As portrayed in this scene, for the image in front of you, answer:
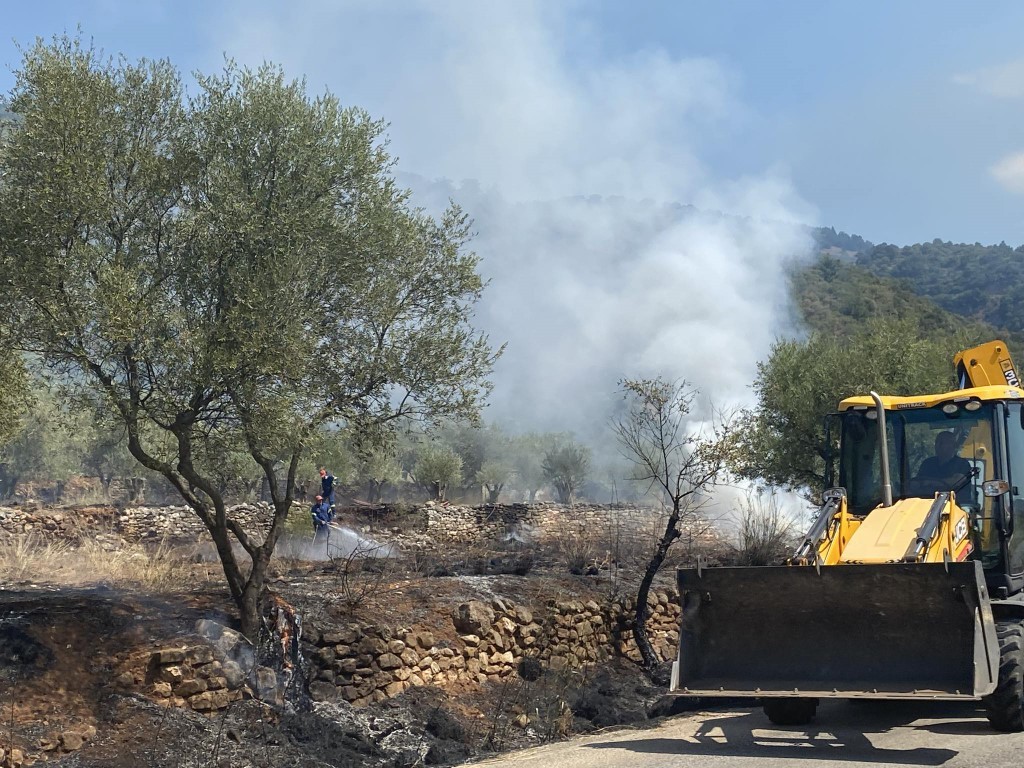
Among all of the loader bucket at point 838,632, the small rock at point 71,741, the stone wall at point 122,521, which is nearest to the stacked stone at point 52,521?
the stone wall at point 122,521

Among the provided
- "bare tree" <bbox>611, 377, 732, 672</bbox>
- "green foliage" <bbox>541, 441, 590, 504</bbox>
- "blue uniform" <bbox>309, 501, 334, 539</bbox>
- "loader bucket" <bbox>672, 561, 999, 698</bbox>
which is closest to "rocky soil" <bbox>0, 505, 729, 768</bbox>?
"bare tree" <bbox>611, 377, 732, 672</bbox>

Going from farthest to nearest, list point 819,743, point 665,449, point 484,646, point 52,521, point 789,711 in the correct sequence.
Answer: point 52,521 → point 665,449 → point 484,646 → point 789,711 → point 819,743

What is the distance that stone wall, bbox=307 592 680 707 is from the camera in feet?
37.6

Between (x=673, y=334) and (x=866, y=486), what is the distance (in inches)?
2969

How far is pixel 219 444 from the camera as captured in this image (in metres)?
11.3

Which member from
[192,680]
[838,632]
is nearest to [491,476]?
[192,680]

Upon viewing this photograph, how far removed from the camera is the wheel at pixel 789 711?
30.1ft

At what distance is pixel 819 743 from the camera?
838 cm

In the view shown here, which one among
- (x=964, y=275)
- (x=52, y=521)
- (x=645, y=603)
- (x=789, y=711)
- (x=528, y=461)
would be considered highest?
(x=964, y=275)

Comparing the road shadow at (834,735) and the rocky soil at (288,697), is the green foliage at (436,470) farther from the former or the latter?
the road shadow at (834,735)

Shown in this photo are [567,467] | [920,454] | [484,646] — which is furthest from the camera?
[567,467]

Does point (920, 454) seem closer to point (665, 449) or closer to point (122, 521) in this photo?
point (665, 449)

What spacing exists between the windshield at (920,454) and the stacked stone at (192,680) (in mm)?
6633

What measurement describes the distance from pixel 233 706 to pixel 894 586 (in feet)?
21.1
